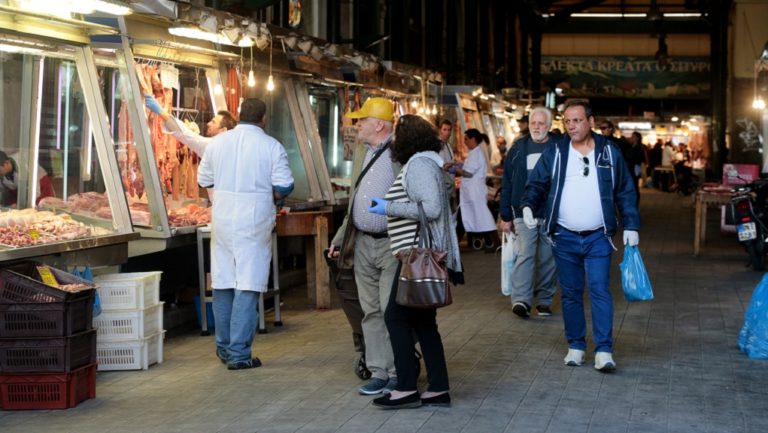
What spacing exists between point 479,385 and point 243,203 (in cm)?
208

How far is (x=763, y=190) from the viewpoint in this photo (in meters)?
14.2

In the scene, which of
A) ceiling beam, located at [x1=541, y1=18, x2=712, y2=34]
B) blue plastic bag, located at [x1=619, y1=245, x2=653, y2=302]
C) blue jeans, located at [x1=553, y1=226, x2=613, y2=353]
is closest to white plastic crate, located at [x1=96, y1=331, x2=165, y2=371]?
blue jeans, located at [x1=553, y1=226, x2=613, y2=353]

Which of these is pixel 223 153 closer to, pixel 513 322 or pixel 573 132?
pixel 573 132

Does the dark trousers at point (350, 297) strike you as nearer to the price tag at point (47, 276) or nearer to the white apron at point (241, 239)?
the white apron at point (241, 239)

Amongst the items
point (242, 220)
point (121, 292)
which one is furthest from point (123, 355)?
point (242, 220)

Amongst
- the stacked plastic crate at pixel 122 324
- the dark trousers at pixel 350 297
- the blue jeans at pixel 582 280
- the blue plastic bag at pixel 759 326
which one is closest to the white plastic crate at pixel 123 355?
the stacked plastic crate at pixel 122 324

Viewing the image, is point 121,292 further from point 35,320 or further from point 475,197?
point 475,197

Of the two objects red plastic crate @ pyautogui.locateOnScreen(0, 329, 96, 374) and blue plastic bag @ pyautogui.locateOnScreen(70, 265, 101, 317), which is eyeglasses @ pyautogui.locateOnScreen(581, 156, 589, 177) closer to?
blue plastic bag @ pyautogui.locateOnScreen(70, 265, 101, 317)

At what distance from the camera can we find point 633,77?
1746 inches

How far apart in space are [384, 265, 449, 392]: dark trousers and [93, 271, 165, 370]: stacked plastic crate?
6.81ft

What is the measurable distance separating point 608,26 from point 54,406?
40.2m

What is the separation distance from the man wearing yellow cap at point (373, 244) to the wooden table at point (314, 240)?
345 cm

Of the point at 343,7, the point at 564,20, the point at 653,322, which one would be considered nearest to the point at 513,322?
the point at 653,322

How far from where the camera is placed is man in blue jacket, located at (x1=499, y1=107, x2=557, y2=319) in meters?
10.4
